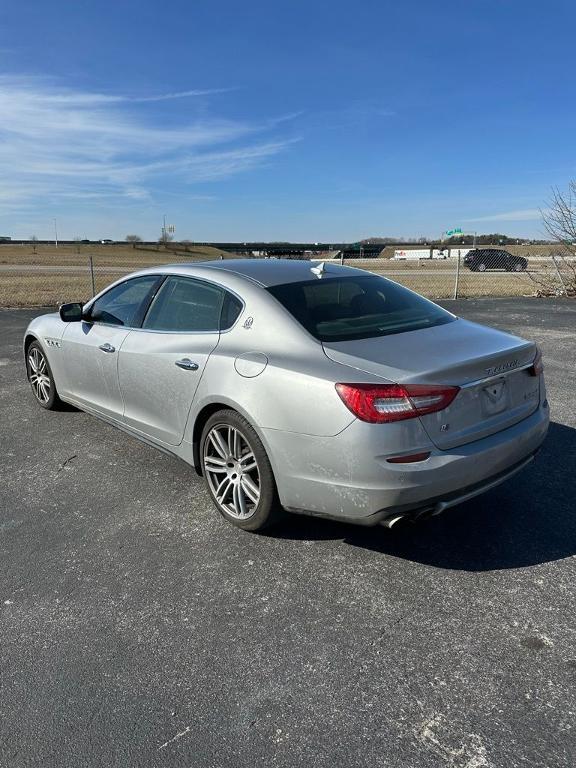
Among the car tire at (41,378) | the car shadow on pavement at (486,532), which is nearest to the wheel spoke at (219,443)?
A: the car shadow on pavement at (486,532)

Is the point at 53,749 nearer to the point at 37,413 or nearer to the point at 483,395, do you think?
the point at 483,395

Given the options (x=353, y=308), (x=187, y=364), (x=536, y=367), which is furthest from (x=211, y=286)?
(x=536, y=367)

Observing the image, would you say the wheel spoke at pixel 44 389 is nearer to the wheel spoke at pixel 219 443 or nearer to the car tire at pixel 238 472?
the car tire at pixel 238 472

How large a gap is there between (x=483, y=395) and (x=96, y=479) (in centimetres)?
273

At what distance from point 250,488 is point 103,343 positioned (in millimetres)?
1914

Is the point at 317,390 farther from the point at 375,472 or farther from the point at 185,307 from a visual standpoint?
the point at 185,307

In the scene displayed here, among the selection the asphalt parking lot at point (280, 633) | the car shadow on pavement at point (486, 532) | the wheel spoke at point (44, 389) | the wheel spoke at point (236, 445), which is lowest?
the asphalt parking lot at point (280, 633)

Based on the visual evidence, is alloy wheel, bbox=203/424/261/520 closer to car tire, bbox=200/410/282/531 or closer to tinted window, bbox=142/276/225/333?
car tire, bbox=200/410/282/531

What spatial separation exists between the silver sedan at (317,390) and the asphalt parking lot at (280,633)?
39 cm

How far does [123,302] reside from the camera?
4.55 m

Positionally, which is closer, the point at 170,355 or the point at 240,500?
the point at 240,500

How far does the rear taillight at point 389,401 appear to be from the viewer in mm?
2652

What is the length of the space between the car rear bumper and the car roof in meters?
1.16

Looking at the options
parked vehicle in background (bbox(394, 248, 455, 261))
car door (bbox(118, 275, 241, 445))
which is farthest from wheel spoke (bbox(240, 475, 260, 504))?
parked vehicle in background (bbox(394, 248, 455, 261))
